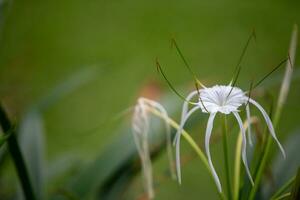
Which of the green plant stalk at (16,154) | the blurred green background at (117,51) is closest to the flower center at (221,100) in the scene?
the green plant stalk at (16,154)

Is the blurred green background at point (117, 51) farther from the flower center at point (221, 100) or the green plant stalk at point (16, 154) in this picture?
the flower center at point (221, 100)

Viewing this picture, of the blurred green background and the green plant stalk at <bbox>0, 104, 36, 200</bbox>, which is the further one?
the blurred green background

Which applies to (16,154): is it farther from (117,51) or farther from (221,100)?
(117,51)

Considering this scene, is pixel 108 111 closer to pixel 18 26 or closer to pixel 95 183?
pixel 18 26

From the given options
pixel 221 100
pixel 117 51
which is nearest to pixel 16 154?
pixel 221 100

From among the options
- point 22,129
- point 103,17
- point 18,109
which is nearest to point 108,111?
→ point 18,109

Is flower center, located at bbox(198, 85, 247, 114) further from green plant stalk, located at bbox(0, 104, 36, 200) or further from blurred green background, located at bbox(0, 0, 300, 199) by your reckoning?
blurred green background, located at bbox(0, 0, 300, 199)

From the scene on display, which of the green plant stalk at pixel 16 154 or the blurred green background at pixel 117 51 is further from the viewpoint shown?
the blurred green background at pixel 117 51

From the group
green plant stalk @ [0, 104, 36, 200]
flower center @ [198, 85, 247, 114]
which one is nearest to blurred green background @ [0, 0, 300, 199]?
green plant stalk @ [0, 104, 36, 200]
